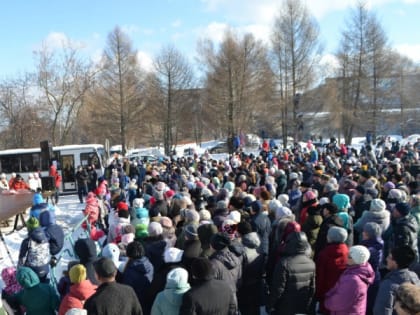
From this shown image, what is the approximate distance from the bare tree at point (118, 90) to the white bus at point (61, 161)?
16.5 meters

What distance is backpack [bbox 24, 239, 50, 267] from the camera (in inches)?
244

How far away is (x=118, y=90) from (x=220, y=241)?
1478 inches

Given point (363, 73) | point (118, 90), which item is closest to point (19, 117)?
point (118, 90)

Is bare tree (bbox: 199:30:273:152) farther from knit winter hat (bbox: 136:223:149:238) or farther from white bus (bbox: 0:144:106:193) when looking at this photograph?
knit winter hat (bbox: 136:223:149:238)

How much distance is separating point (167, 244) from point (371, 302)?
2.76 metres

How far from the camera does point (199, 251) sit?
5.38 metres

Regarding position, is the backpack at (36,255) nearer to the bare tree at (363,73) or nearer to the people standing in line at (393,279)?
the people standing in line at (393,279)

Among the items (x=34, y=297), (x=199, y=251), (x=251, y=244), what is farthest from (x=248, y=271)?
(x=34, y=297)

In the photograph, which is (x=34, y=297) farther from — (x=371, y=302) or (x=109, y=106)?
(x=109, y=106)

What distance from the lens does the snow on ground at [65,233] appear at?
9.01 metres

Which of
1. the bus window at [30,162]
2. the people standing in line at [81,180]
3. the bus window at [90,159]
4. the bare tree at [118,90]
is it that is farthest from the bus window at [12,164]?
the bare tree at [118,90]

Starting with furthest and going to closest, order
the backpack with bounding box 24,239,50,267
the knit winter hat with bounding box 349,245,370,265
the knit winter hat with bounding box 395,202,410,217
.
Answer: the knit winter hat with bounding box 395,202,410,217 < the backpack with bounding box 24,239,50,267 < the knit winter hat with bounding box 349,245,370,265

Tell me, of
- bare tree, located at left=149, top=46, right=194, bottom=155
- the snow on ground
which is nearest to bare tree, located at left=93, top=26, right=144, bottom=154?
bare tree, located at left=149, top=46, right=194, bottom=155

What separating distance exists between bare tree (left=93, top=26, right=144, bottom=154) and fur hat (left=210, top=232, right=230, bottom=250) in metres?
36.2
